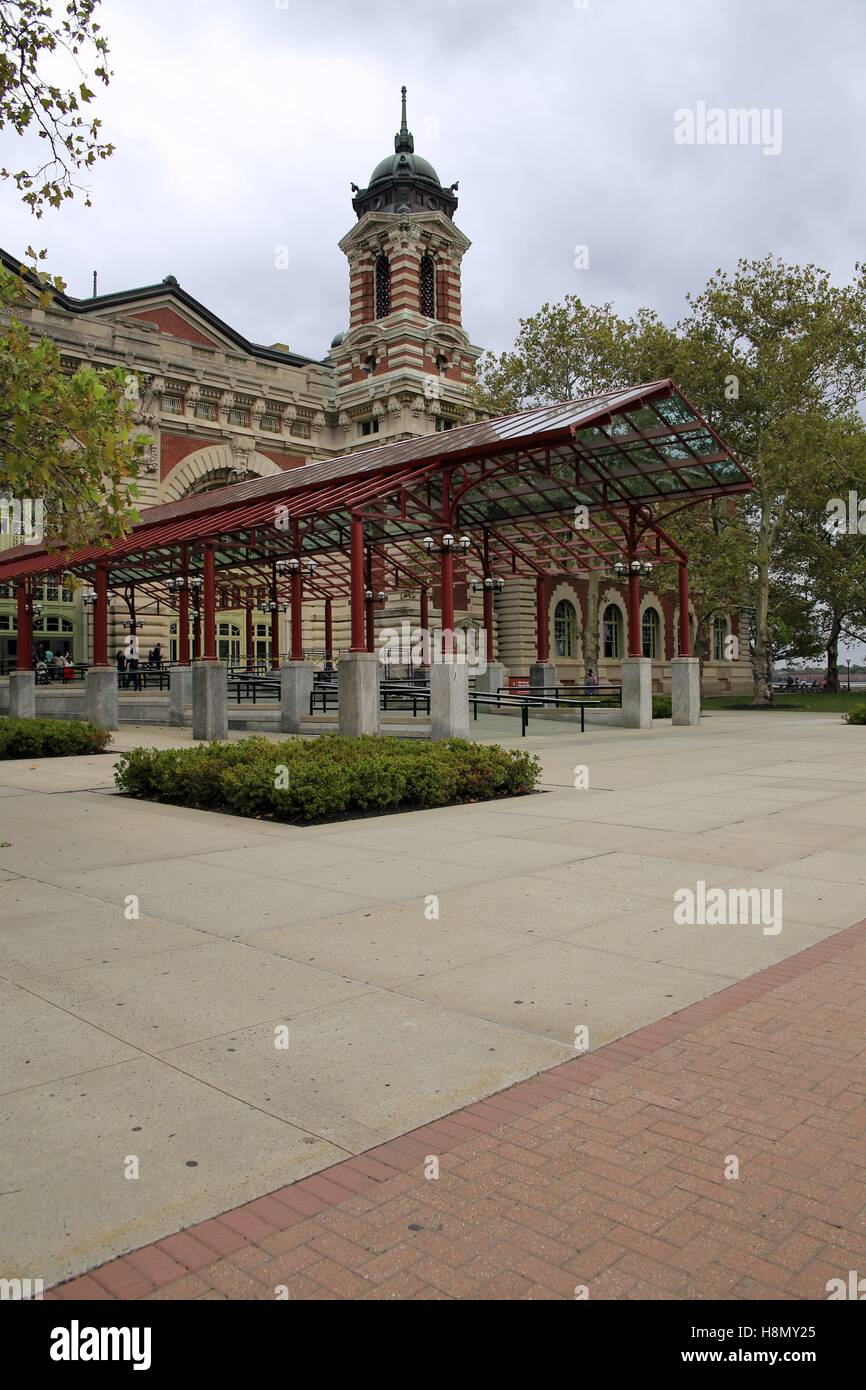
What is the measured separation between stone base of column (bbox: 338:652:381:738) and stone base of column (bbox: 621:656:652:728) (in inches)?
357

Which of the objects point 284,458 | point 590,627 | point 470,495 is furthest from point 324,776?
point 284,458

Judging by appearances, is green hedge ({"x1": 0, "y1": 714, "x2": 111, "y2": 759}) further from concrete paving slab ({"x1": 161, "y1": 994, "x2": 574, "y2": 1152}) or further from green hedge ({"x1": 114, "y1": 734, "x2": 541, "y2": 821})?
concrete paving slab ({"x1": 161, "y1": 994, "x2": 574, "y2": 1152})

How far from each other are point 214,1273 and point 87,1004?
2691 mm

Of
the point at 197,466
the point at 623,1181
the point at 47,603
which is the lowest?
the point at 623,1181

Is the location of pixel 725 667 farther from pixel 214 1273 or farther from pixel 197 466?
pixel 214 1273

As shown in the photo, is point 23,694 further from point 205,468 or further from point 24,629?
point 205,468

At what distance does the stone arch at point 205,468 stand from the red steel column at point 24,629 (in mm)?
18231

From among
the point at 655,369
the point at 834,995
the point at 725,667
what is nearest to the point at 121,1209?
the point at 834,995

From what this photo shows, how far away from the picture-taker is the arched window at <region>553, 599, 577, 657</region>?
55.8 metres

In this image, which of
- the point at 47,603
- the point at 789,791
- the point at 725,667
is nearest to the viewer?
the point at 789,791

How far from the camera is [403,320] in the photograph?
58094 millimetres

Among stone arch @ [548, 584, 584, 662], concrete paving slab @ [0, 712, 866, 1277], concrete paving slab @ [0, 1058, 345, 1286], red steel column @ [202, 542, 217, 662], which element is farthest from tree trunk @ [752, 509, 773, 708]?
concrete paving slab @ [0, 1058, 345, 1286]

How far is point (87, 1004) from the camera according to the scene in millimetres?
5492

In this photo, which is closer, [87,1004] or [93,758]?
[87,1004]
